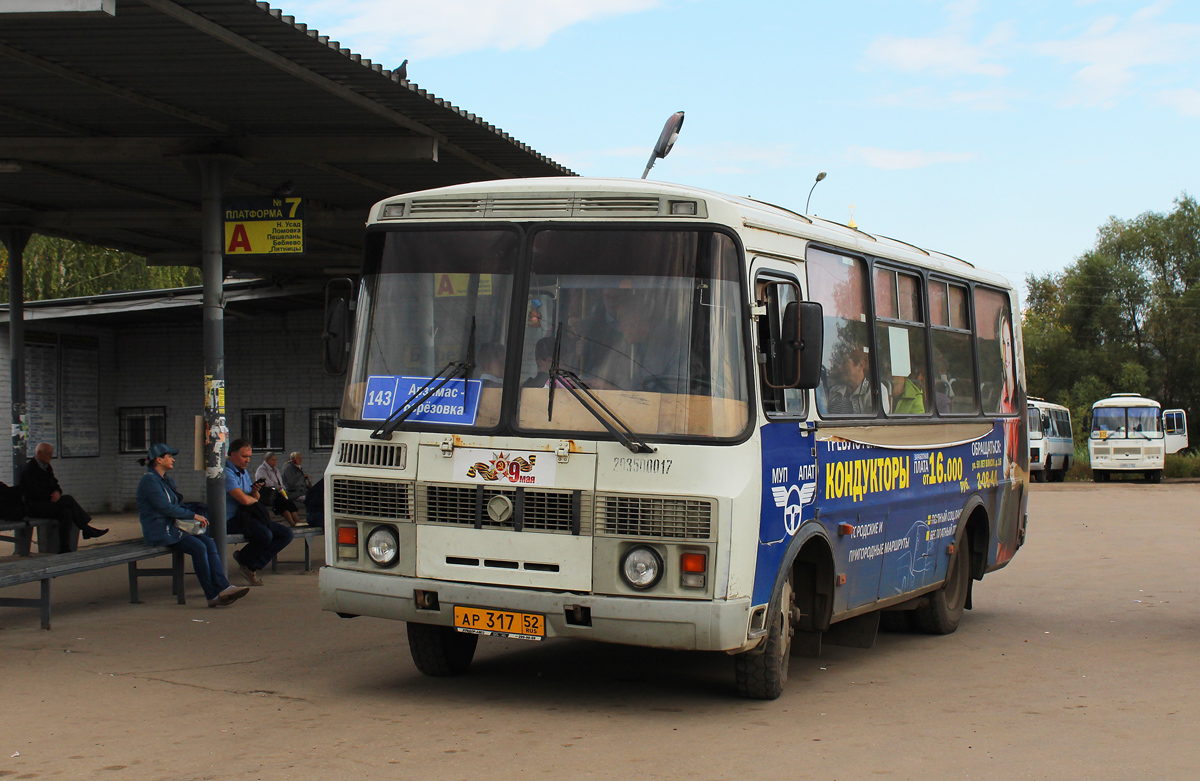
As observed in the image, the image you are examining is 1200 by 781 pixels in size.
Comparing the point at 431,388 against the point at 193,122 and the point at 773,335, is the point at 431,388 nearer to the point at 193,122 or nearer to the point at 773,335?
the point at 773,335

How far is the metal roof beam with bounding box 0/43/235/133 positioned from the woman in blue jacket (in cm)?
320

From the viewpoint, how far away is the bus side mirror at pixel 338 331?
7.86 m

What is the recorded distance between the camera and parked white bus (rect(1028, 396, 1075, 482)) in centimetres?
4261

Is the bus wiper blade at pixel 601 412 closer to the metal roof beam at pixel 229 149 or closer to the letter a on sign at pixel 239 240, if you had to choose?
the metal roof beam at pixel 229 149

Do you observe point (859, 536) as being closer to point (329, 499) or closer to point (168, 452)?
point (329, 499)

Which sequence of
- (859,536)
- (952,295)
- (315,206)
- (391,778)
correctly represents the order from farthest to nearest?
(315,206), (952,295), (859,536), (391,778)

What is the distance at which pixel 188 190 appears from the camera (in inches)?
647

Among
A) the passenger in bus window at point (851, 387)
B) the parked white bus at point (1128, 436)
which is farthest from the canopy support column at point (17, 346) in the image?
the parked white bus at point (1128, 436)

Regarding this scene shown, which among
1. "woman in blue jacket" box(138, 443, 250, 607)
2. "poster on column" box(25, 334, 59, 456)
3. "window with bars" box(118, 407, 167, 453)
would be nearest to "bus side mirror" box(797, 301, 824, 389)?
"woman in blue jacket" box(138, 443, 250, 607)

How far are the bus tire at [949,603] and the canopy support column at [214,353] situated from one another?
6762 millimetres

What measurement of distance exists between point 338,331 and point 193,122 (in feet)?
19.3

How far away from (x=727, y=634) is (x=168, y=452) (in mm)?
6458

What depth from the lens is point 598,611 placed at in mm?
6953

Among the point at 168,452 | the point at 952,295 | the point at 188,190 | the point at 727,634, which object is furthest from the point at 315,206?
the point at 727,634
